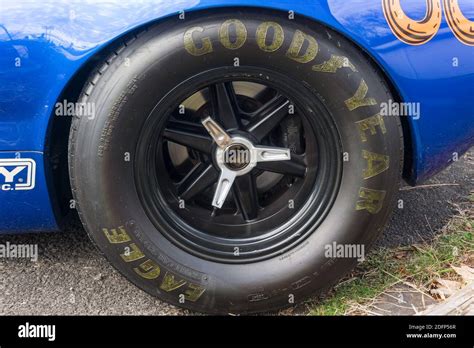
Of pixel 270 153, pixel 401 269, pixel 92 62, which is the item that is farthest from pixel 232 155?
pixel 401 269

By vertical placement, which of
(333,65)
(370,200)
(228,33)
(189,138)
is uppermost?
(228,33)

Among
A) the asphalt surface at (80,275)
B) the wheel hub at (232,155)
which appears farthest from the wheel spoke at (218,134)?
the asphalt surface at (80,275)

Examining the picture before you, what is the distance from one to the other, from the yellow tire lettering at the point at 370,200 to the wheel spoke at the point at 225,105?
544mm

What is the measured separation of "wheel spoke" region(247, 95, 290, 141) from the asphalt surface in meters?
0.78

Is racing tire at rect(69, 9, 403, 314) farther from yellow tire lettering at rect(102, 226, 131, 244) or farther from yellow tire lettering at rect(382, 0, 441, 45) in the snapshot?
yellow tire lettering at rect(382, 0, 441, 45)

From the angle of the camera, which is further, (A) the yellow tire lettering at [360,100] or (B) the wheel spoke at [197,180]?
(B) the wheel spoke at [197,180]

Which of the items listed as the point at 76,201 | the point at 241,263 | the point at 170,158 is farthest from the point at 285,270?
the point at 76,201

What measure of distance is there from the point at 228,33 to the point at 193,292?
0.97 metres

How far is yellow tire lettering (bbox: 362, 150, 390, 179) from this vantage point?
2.25 metres

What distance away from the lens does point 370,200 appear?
229cm

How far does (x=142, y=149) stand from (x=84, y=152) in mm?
205

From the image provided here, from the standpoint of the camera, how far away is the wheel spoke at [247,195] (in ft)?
7.88

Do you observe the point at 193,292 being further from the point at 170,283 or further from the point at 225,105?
the point at 225,105

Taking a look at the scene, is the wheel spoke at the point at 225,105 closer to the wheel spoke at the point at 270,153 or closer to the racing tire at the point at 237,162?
the racing tire at the point at 237,162
